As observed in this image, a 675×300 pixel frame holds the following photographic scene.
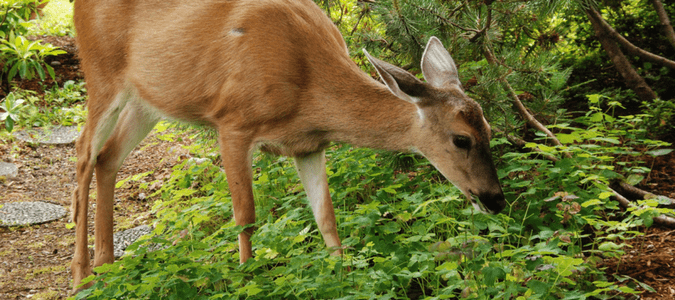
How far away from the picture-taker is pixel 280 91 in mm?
4039

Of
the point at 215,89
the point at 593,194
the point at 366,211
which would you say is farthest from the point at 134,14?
the point at 593,194

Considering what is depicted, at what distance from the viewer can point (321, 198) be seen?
14.3 feet

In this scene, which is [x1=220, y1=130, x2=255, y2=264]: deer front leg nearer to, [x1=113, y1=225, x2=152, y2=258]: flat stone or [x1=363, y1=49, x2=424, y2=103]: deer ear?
[x1=363, y1=49, x2=424, y2=103]: deer ear

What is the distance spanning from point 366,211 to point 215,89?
1307mm

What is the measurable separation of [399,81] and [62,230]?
3903 mm

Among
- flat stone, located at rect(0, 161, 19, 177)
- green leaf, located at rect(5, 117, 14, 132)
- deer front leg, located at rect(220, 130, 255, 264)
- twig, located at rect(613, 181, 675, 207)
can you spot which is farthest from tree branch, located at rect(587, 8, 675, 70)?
green leaf, located at rect(5, 117, 14, 132)

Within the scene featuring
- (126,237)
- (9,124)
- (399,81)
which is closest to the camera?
(399,81)

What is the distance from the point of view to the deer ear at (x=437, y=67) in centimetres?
402

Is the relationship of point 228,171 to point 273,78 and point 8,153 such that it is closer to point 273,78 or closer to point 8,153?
point 273,78

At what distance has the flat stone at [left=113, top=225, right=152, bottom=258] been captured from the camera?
18.0ft

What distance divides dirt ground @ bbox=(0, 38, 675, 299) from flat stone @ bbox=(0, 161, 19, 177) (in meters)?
0.08

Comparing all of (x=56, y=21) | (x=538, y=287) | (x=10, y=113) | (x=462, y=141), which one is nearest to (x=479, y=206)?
(x=462, y=141)

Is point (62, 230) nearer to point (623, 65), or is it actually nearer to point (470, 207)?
point (470, 207)

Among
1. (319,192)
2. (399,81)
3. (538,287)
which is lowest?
(538,287)
